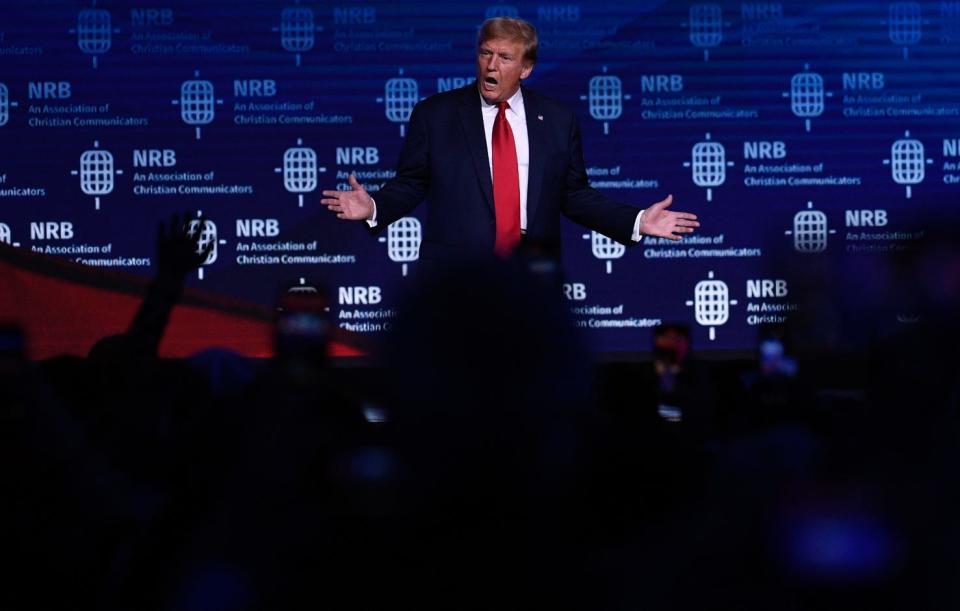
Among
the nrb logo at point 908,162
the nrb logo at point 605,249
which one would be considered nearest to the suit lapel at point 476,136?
the nrb logo at point 605,249

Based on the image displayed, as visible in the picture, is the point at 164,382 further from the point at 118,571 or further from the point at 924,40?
the point at 924,40

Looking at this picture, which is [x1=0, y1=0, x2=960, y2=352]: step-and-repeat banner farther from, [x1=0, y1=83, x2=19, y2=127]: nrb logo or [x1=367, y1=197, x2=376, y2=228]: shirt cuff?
[x1=367, y1=197, x2=376, y2=228]: shirt cuff

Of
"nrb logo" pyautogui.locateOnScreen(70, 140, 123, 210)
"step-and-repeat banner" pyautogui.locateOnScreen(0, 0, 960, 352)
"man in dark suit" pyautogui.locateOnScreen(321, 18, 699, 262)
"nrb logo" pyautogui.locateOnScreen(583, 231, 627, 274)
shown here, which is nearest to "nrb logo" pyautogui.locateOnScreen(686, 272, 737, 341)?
"step-and-repeat banner" pyautogui.locateOnScreen(0, 0, 960, 352)

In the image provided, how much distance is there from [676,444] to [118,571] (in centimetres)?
53

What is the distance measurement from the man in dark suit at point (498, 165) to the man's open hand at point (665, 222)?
0.06 meters

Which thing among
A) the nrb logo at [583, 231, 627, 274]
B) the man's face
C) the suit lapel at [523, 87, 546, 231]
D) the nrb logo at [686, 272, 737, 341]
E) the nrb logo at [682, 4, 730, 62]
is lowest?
the nrb logo at [686, 272, 737, 341]

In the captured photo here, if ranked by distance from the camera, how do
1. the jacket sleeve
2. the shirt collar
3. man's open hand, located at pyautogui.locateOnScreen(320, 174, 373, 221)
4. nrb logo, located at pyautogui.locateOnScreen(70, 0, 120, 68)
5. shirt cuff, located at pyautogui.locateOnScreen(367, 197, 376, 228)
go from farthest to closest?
nrb logo, located at pyautogui.locateOnScreen(70, 0, 120, 68) → the shirt collar → the jacket sleeve → shirt cuff, located at pyautogui.locateOnScreen(367, 197, 376, 228) → man's open hand, located at pyautogui.locateOnScreen(320, 174, 373, 221)

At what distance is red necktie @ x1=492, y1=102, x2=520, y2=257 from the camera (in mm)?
3385

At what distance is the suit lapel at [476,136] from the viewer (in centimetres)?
337

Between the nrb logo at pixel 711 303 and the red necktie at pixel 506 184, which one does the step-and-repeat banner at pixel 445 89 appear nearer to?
the nrb logo at pixel 711 303

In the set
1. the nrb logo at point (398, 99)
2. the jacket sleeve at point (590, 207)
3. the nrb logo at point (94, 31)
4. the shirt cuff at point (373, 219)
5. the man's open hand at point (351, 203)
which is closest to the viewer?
the man's open hand at point (351, 203)

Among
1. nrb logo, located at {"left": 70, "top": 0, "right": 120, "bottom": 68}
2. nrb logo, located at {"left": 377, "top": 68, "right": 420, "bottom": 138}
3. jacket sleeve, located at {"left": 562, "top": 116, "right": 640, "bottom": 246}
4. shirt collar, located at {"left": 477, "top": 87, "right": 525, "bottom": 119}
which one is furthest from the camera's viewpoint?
nrb logo, located at {"left": 377, "top": 68, "right": 420, "bottom": 138}

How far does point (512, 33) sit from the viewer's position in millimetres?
3373

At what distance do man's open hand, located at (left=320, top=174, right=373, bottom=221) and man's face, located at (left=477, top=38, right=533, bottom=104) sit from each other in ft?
1.87
